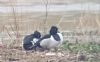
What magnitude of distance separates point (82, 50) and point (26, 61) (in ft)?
4.30

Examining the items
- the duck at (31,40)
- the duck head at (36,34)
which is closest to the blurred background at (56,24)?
the duck at (31,40)

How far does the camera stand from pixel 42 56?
8.80 m

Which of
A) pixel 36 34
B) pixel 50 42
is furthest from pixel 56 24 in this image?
pixel 50 42

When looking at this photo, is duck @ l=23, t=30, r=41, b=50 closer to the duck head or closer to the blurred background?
the duck head

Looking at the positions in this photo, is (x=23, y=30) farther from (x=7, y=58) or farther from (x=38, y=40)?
(x=7, y=58)

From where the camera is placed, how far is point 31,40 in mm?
9820

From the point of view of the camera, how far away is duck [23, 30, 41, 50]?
959cm

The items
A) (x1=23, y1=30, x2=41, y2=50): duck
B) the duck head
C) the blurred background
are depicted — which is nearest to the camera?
(x1=23, y1=30, x2=41, y2=50): duck

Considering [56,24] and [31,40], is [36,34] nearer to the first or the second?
[31,40]

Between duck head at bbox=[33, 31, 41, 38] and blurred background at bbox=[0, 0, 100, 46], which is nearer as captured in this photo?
duck head at bbox=[33, 31, 41, 38]

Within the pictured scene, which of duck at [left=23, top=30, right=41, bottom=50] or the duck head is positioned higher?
the duck head

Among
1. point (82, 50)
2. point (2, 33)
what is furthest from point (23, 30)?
point (82, 50)

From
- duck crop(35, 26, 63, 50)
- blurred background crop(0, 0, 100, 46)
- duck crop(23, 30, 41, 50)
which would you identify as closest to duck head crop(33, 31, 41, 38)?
duck crop(23, 30, 41, 50)

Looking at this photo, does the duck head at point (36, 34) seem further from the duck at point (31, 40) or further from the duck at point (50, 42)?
the duck at point (50, 42)
